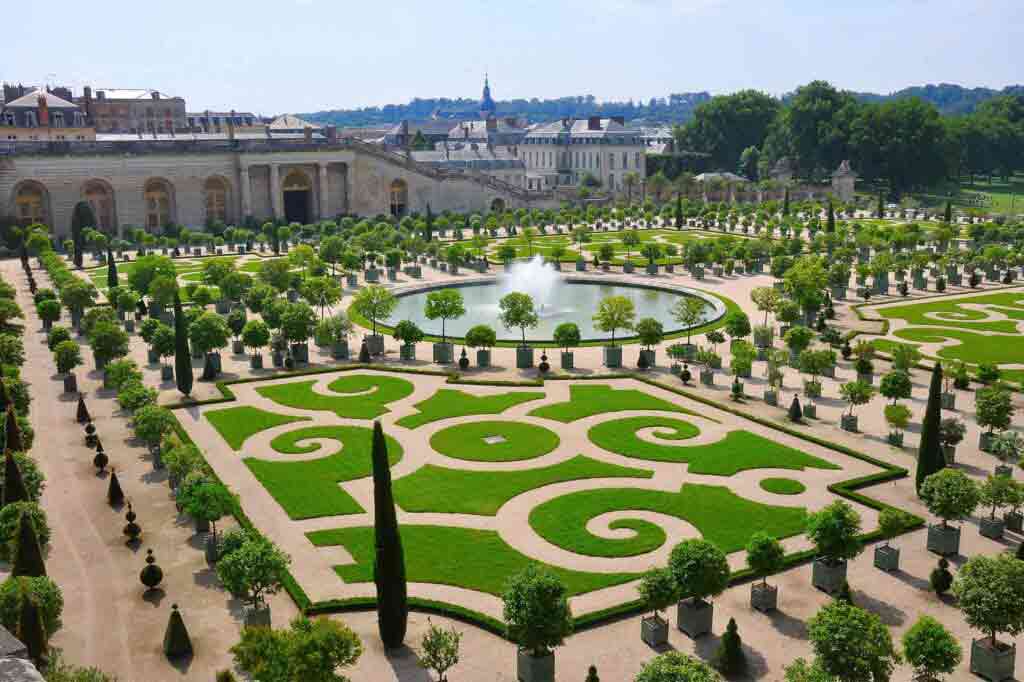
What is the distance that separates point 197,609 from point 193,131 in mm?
114543

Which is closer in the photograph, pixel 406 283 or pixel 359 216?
pixel 406 283

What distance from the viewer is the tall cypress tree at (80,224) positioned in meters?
92.8

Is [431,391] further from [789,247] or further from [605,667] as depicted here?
[789,247]

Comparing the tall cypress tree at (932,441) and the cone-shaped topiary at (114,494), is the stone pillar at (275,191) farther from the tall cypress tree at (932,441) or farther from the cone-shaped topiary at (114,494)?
the tall cypress tree at (932,441)

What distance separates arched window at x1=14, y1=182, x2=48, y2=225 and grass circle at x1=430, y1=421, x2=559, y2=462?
82.4 metres

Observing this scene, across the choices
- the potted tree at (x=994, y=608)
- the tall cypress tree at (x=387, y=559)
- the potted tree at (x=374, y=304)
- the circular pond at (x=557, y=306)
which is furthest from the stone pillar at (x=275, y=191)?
the potted tree at (x=994, y=608)

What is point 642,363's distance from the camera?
176 ft

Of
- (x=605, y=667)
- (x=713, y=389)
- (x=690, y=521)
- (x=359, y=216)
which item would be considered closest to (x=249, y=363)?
(x=713, y=389)

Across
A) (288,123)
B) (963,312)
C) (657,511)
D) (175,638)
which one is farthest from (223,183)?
(175,638)

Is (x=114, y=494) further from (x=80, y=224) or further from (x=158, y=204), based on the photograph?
(x=158, y=204)

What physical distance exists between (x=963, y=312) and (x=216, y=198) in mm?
87172

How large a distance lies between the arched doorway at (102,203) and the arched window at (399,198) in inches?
1410

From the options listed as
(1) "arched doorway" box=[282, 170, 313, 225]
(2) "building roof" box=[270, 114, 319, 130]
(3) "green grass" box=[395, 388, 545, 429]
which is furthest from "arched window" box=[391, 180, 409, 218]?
(3) "green grass" box=[395, 388, 545, 429]

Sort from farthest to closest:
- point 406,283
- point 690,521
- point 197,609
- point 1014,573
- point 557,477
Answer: point 406,283 < point 557,477 < point 690,521 < point 197,609 < point 1014,573
